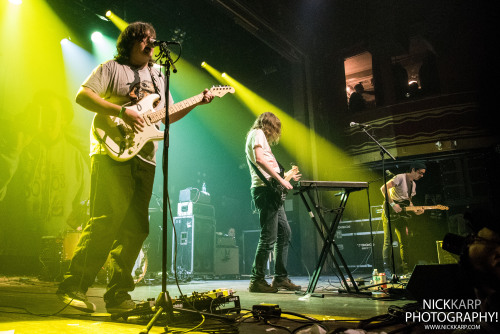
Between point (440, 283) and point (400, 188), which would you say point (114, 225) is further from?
point (400, 188)

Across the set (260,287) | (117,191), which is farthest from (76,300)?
(260,287)

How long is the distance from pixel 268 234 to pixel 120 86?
247cm

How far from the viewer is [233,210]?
1017 centimetres

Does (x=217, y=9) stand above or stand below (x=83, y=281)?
above

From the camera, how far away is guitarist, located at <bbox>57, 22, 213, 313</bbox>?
7.88 ft

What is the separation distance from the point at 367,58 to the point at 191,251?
30.9 ft

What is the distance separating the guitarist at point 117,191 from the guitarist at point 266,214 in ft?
5.87

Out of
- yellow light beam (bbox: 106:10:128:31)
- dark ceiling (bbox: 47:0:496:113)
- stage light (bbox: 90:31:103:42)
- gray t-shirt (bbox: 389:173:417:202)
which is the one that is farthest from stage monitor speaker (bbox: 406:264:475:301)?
stage light (bbox: 90:31:103:42)

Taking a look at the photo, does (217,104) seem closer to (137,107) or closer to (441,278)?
(137,107)

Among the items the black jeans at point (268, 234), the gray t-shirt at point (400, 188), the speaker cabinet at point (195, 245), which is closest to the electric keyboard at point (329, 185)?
the black jeans at point (268, 234)

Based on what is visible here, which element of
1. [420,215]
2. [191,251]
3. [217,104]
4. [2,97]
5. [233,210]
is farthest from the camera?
[217,104]

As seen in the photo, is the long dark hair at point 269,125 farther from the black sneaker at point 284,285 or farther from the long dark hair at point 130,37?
the long dark hair at point 130,37

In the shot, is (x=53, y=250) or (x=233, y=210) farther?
(x=233, y=210)

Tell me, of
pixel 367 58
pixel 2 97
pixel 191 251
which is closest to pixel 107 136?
pixel 191 251
